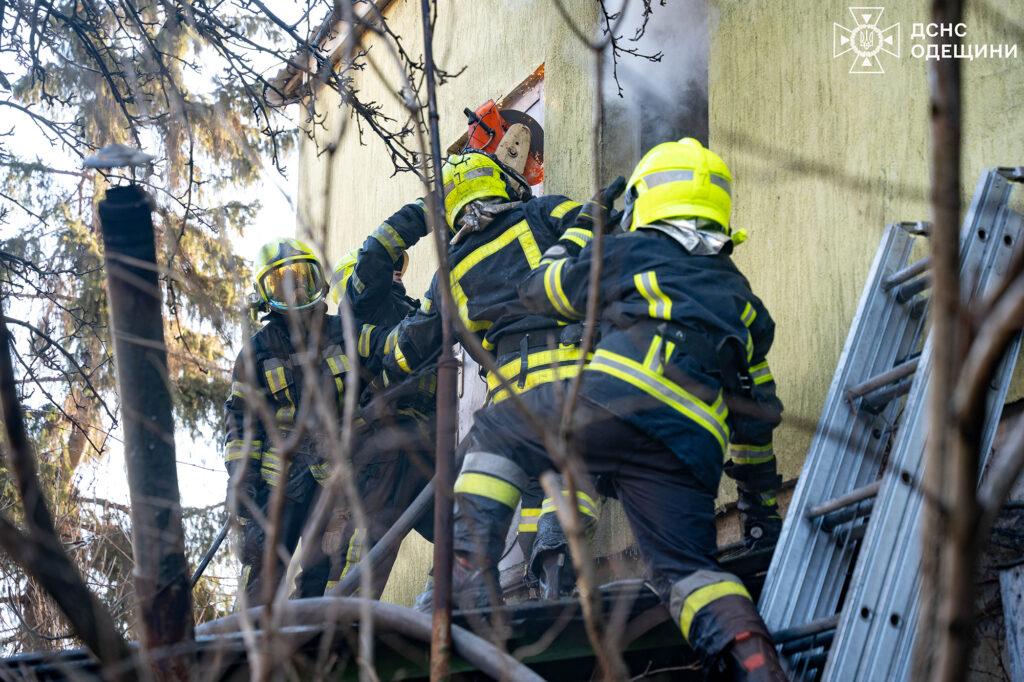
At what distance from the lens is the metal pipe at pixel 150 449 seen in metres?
2.31

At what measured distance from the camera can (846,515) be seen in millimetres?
4160

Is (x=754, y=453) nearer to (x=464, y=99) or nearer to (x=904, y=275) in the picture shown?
(x=904, y=275)

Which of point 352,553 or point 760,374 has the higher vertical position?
point 760,374

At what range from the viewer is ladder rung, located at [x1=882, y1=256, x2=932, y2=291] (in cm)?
443

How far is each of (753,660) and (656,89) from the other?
4.51 m

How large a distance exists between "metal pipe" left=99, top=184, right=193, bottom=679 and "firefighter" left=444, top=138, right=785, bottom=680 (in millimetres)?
1816

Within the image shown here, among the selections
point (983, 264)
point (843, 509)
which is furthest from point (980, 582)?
point (983, 264)

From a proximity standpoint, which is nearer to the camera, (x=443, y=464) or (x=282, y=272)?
(x=443, y=464)

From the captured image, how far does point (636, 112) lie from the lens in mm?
7281

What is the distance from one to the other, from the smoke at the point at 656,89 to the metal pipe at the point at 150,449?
5.07m

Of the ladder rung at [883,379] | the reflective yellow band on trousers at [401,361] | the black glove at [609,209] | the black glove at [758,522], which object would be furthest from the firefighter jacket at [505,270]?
the ladder rung at [883,379]

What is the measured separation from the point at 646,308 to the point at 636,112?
332cm

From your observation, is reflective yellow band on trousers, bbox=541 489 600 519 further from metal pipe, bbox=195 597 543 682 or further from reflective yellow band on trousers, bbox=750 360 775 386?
metal pipe, bbox=195 597 543 682

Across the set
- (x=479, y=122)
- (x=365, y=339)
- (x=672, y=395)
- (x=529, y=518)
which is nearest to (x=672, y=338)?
(x=672, y=395)
